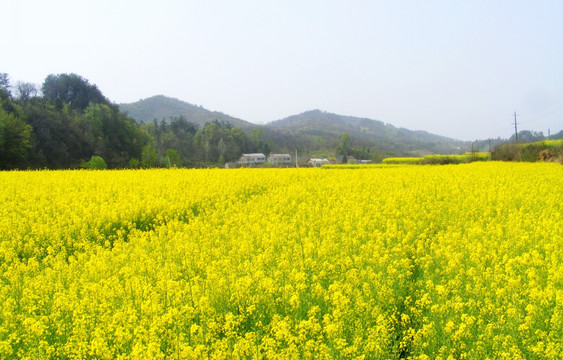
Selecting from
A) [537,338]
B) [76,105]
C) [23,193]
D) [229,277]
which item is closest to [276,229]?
[229,277]

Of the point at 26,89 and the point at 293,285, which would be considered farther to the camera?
the point at 26,89

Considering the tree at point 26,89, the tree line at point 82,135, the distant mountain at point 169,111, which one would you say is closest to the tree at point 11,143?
the tree line at point 82,135

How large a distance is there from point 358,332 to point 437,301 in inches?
49.9

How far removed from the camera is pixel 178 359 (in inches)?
139

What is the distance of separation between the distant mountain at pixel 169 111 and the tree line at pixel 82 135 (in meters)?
81.2

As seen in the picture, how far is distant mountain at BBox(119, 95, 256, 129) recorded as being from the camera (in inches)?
6393

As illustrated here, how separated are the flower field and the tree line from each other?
71.3 feet

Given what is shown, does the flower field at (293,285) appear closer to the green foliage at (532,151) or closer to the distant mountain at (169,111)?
the green foliage at (532,151)

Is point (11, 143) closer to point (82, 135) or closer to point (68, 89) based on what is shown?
point (82, 135)

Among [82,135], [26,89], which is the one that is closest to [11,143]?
[82,135]

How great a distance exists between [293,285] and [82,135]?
4907 cm

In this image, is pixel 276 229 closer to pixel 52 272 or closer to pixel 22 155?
pixel 52 272

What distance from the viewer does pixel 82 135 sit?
4750cm

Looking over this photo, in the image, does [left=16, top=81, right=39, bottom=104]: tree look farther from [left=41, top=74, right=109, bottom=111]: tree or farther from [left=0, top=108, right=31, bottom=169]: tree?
[left=0, top=108, right=31, bottom=169]: tree
